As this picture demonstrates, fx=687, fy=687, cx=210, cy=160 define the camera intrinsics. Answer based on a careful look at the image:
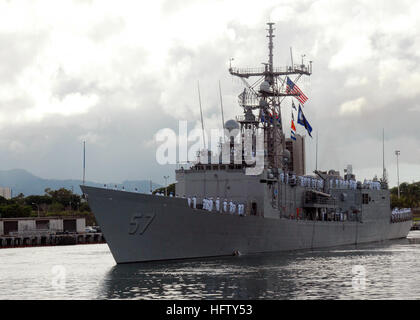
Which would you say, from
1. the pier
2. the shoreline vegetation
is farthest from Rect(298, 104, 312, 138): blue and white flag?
the shoreline vegetation

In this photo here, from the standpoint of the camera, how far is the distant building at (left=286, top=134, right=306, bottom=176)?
49.9 m

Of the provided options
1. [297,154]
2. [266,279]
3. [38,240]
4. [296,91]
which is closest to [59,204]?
[38,240]

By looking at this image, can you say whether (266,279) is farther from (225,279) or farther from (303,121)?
(303,121)

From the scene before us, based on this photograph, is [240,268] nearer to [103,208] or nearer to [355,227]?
[103,208]

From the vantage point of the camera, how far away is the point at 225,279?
2758 centimetres

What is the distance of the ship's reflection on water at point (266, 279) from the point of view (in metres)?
23.9

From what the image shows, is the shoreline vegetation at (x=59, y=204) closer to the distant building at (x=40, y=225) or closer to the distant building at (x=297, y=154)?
the distant building at (x=40, y=225)

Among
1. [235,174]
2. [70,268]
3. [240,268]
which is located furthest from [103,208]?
[235,174]

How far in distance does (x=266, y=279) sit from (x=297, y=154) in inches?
922

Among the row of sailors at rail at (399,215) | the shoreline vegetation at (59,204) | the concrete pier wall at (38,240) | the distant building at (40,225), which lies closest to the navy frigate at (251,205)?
the row of sailors at rail at (399,215)

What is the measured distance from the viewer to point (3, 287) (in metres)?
27.1

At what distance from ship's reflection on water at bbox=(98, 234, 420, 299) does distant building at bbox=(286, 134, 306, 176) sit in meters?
13.2

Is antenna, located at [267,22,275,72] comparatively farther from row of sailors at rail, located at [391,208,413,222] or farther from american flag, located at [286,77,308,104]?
row of sailors at rail, located at [391,208,413,222]

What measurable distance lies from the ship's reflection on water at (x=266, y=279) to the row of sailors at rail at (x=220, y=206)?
258 cm
